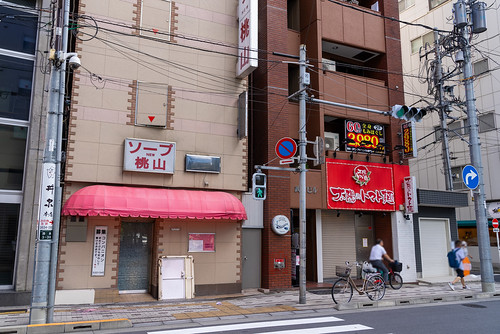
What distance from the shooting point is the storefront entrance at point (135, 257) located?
13.3 metres

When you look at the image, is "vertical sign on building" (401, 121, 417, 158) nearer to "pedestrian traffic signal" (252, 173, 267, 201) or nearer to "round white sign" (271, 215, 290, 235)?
"round white sign" (271, 215, 290, 235)

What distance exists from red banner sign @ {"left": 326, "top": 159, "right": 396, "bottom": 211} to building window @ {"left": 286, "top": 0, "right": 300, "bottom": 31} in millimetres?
6918

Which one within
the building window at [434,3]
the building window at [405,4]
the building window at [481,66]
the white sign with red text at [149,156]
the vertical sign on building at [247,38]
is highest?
the building window at [405,4]

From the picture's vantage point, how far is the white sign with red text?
12906 mm

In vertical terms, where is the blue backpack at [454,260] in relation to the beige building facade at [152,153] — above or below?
below

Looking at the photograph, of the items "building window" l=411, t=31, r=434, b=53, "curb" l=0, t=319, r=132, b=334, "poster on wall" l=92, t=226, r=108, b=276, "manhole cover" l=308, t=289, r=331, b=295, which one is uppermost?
"building window" l=411, t=31, r=434, b=53

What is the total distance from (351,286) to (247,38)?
9.12 meters

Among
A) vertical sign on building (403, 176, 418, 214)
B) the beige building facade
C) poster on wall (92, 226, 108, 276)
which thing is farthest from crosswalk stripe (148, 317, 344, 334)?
vertical sign on building (403, 176, 418, 214)

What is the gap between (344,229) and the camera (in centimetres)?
1828

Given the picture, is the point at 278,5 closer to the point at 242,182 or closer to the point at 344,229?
the point at 242,182

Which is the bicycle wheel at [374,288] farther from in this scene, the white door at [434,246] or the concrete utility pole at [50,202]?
the concrete utility pole at [50,202]

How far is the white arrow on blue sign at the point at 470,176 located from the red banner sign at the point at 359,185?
14.0ft

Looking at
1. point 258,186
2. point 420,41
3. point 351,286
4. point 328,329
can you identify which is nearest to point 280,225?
point 258,186

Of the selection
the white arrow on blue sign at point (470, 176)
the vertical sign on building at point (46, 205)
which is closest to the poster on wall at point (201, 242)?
the vertical sign on building at point (46, 205)
